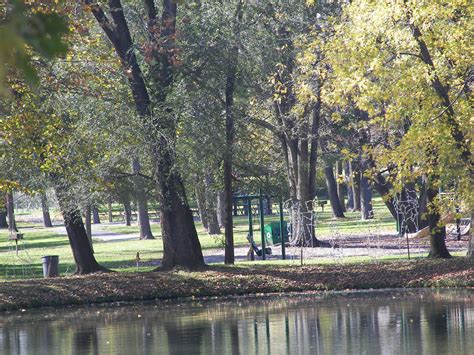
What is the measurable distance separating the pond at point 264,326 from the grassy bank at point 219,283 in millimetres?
671

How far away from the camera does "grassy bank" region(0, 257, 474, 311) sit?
19.9 meters

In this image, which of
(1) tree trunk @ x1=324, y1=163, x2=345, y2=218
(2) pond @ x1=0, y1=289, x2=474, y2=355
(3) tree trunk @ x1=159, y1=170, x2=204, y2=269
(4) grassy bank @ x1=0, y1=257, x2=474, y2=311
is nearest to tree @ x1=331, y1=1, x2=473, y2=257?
(4) grassy bank @ x1=0, y1=257, x2=474, y2=311

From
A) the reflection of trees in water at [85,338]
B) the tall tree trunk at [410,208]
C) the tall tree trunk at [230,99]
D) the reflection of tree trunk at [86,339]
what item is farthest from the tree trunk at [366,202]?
the reflection of tree trunk at [86,339]

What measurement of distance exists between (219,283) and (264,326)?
5.91 meters

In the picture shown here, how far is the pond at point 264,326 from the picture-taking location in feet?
40.9

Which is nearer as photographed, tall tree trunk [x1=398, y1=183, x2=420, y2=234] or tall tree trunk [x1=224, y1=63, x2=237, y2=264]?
tall tree trunk [x1=224, y1=63, x2=237, y2=264]

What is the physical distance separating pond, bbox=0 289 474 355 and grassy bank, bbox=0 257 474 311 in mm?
671

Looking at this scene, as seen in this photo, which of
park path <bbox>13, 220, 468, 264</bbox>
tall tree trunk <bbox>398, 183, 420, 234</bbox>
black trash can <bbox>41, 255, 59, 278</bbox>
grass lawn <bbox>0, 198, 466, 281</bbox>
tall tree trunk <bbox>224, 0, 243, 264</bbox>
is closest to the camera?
tall tree trunk <bbox>224, 0, 243, 264</bbox>

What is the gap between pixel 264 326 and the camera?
1487 cm

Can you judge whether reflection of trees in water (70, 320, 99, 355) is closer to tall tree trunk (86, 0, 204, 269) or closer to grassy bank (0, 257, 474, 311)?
grassy bank (0, 257, 474, 311)

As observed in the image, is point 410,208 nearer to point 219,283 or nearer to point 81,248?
point 81,248

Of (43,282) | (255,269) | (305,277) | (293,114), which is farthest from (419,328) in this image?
(293,114)

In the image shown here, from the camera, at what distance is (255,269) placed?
884 inches

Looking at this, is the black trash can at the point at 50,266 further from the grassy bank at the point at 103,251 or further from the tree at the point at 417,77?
the tree at the point at 417,77
